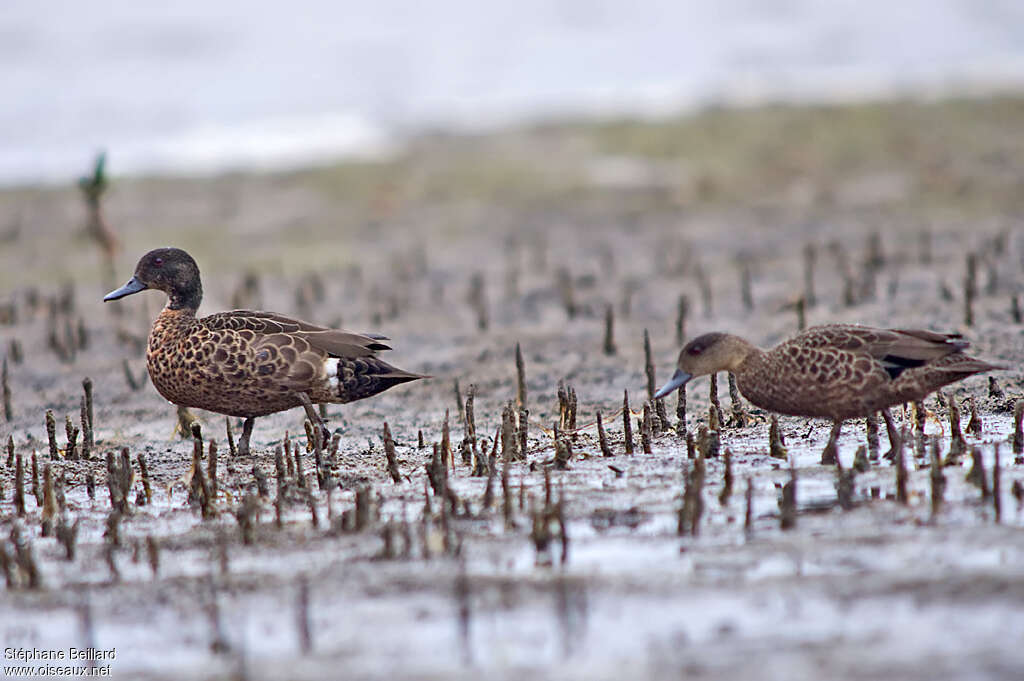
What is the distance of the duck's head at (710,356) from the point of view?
18.3 ft

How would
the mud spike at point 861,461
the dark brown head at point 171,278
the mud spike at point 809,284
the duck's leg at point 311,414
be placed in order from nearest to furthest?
the mud spike at point 861,461, the duck's leg at point 311,414, the dark brown head at point 171,278, the mud spike at point 809,284

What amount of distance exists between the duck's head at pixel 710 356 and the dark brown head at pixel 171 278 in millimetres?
2546

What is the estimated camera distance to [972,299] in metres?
8.62

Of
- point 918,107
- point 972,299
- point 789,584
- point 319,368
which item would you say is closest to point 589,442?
point 319,368

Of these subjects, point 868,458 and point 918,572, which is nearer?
point 918,572

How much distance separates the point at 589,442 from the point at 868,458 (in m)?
1.35

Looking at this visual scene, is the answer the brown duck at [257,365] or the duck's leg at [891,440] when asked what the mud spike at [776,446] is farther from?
the brown duck at [257,365]

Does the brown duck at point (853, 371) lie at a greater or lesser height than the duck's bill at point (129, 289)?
lesser

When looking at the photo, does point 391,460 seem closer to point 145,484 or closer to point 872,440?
point 145,484

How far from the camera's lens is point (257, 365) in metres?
6.05

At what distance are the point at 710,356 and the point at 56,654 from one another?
120 inches

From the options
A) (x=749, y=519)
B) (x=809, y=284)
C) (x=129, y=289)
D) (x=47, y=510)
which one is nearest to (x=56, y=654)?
(x=47, y=510)

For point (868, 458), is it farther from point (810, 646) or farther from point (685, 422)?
point (810, 646)

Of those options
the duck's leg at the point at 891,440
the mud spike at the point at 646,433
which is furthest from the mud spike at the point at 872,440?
the mud spike at the point at 646,433
